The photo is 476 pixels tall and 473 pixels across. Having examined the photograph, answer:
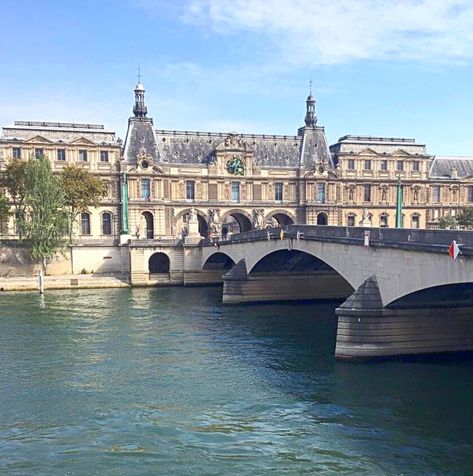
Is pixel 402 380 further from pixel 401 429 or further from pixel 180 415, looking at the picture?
pixel 180 415

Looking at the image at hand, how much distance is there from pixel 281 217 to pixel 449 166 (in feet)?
109

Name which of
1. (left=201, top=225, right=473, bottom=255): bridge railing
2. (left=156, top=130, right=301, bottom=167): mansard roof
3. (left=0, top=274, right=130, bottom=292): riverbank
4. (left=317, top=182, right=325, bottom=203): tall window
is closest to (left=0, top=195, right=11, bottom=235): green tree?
(left=0, top=274, right=130, bottom=292): riverbank

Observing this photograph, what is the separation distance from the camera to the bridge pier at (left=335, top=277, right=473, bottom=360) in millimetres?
30562

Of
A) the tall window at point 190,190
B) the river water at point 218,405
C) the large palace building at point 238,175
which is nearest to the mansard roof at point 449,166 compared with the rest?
the large palace building at point 238,175

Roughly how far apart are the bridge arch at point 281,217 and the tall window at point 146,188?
19.7 meters

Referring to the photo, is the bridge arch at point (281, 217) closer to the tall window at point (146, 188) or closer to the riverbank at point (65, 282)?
the tall window at point (146, 188)

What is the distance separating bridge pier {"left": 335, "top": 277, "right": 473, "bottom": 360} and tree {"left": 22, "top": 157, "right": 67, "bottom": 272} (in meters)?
45.8

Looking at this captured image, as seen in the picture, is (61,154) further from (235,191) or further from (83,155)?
(235,191)

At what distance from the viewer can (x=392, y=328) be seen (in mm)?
30828

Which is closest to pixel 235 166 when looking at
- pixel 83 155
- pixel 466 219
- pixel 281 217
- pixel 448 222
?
pixel 281 217

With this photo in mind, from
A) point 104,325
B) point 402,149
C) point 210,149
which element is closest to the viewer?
point 104,325

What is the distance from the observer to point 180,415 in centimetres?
2342

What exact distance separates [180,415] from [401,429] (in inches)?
364

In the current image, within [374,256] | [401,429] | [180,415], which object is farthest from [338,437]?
[374,256]
